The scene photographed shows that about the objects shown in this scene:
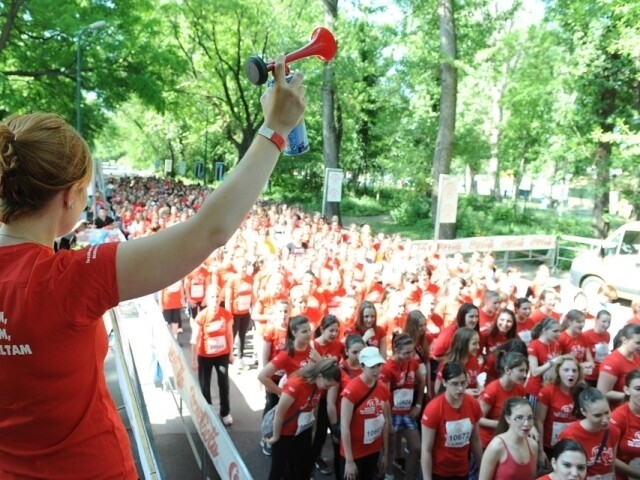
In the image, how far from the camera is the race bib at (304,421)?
4.73 meters

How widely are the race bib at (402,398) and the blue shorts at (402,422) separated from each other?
0.09m

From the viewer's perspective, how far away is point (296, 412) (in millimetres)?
4699

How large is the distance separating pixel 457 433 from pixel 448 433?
3.3 inches

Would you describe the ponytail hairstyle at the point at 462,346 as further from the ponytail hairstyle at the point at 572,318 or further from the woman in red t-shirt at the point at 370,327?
the ponytail hairstyle at the point at 572,318

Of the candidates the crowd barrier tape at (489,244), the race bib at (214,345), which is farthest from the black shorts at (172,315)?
the crowd barrier tape at (489,244)

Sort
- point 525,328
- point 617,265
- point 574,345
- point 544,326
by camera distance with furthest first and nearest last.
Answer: point 617,265, point 525,328, point 574,345, point 544,326

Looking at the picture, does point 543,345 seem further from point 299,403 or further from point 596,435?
point 299,403

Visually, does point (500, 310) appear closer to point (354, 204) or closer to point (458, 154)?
point (458, 154)

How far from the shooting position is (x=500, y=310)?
6.91m

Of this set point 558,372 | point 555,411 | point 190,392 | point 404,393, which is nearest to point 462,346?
point 404,393

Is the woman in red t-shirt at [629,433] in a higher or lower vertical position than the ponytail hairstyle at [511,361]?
lower

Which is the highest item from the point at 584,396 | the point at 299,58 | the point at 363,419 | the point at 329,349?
the point at 299,58

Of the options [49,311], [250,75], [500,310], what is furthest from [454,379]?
[49,311]

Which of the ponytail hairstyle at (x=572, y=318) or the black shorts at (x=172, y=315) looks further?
the black shorts at (x=172, y=315)
